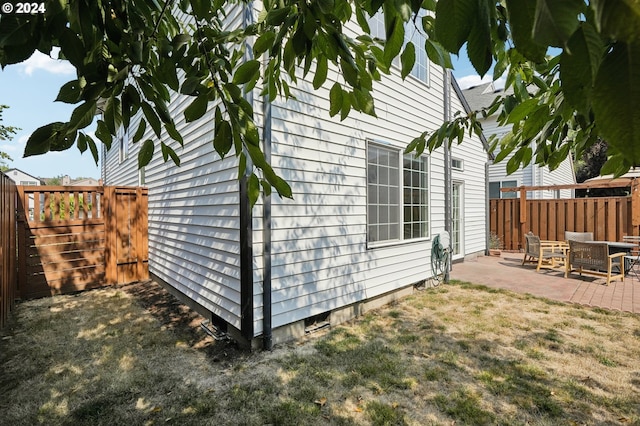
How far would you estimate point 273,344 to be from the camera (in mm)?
3715

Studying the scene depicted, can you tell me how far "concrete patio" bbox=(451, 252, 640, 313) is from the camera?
5375 mm

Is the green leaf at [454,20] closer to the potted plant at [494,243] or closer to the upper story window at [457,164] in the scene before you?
the upper story window at [457,164]

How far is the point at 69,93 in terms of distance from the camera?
914 millimetres

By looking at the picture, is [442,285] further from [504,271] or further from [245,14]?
[245,14]

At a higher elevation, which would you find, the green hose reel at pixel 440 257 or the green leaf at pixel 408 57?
the green leaf at pixel 408 57

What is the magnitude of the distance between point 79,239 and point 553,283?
972 cm

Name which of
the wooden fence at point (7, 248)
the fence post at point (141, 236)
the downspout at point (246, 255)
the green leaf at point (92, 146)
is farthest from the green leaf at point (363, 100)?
the fence post at point (141, 236)

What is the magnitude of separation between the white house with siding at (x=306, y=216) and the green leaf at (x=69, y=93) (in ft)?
8.48

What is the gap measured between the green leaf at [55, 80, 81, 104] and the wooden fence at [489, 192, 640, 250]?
11523 mm

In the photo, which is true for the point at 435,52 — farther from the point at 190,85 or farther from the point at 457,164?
the point at 457,164

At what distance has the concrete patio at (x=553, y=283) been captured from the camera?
17.6 ft

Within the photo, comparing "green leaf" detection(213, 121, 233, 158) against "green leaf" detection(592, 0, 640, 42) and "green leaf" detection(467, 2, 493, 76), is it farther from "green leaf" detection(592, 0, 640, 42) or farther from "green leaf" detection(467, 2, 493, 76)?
"green leaf" detection(592, 0, 640, 42)

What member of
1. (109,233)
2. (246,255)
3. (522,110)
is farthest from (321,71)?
(109,233)

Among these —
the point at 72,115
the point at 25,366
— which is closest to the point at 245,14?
the point at 72,115
